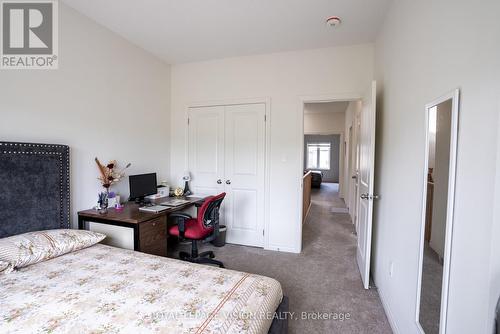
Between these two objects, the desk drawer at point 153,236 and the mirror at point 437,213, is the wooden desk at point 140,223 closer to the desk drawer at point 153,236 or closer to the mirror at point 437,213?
the desk drawer at point 153,236

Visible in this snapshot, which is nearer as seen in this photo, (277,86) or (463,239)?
(463,239)

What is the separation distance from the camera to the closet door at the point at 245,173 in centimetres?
337

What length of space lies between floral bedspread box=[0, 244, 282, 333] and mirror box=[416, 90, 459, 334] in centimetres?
79

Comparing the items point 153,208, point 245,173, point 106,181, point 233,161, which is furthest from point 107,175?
point 245,173

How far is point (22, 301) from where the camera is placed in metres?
1.19

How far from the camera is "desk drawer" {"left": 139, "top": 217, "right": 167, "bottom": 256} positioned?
2256mm

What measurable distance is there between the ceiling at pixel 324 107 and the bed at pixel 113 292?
5665 millimetres

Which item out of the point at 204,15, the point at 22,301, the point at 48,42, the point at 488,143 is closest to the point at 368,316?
the point at 488,143

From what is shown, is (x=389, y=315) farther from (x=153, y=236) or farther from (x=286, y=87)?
(x=286, y=87)

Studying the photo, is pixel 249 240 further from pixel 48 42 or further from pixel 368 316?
pixel 48 42

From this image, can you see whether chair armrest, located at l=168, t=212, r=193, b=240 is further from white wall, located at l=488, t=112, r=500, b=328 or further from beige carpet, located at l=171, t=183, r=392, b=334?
white wall, located at l=488, t=112, r=500, b=328

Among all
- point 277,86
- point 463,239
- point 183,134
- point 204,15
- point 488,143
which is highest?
point 204,15

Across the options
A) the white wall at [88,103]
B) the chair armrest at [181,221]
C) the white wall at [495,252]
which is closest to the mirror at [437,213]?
the white wall at [495,252]

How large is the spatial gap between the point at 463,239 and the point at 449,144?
41cm
